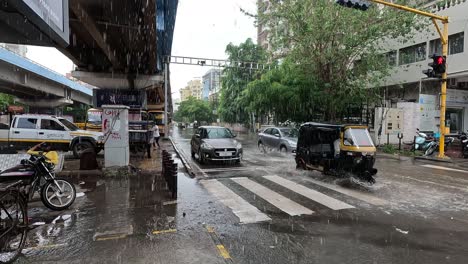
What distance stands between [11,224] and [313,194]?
20.0 ft

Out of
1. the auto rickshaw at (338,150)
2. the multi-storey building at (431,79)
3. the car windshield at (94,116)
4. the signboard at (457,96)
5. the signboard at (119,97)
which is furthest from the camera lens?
the signboard at (457,96)

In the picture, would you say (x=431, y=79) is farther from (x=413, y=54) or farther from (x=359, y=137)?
(x=359, y=137)

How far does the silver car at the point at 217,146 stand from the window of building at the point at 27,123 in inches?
294

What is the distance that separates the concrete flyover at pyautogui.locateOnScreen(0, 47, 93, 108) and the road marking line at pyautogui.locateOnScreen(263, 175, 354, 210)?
892 inches

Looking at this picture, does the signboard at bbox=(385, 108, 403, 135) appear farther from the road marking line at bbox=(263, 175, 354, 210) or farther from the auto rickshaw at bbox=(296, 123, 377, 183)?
the road marking line at bbox=(263, 175, 354, 210)

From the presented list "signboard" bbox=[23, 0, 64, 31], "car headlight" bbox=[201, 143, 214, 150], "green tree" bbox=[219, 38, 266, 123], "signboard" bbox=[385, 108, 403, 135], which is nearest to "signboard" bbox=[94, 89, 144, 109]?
"car headlight" bbox=[201, 143, 214, 150]

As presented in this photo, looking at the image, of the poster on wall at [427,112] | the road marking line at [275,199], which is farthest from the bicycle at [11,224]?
the poster on wall at [427,112]

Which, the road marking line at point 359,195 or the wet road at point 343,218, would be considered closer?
the wet road at point 343,218

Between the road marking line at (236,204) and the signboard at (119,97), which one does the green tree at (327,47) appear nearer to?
the signboard at (119,97)

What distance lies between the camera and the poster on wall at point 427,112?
21.3 meters

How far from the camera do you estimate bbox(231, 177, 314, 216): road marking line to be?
6.59m

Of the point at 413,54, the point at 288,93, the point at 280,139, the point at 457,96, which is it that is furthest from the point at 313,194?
the point at 413,54

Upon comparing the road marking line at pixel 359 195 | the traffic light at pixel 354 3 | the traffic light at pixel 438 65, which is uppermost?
the traffic light at pixel 354 3

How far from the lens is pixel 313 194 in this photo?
8055 mm
